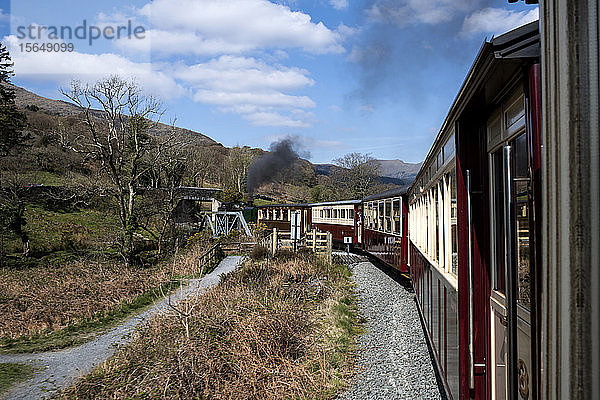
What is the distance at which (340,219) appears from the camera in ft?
78.7

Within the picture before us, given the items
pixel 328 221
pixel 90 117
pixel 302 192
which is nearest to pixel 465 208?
pixel 90 117

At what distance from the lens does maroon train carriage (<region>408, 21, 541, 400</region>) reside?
187 centimetres

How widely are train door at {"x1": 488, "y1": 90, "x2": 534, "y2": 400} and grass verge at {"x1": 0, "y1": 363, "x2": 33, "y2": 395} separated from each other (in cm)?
769

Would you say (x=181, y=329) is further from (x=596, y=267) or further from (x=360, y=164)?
(x=360, y=164)

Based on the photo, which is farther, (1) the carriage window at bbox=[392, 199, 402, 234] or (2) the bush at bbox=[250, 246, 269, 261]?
(2) the bush at bbox=[250, 246, 269, 261]

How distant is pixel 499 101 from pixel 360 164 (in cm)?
4918

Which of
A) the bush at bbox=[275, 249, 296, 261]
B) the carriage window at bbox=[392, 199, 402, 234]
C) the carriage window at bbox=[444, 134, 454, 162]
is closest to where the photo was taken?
the carriage window at bbox=[444, 134, 454, 162]

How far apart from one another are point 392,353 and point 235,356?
267 cm

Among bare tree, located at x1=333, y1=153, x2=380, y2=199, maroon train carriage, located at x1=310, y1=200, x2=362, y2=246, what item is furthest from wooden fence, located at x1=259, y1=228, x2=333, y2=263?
bare tree, located at x1=333, y1=153, x2=380, y2=199

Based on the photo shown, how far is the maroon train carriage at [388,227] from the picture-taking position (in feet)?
41.0

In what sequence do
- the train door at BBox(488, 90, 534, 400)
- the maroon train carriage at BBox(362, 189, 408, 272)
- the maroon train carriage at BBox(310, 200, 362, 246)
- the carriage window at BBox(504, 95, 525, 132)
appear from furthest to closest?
1. the maroon train carriage at BBox(310, 200, 362, 246)
2. the maroon train carriage at BBox(362, 189, 408, 272)
3. the carriage window at BBox(504, 95, 525, 132)
4. the train door at BBox(488, 90, 534, 400)

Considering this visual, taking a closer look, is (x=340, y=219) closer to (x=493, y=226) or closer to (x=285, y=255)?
(x=285, y=255)

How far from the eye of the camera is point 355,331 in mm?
9141

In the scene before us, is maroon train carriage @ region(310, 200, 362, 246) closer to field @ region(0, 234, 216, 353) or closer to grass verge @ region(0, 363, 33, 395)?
field @ region(0, 234, 216, 353)
